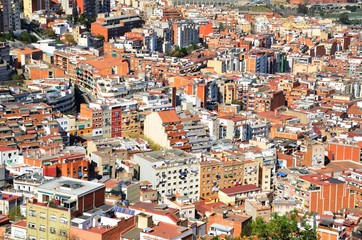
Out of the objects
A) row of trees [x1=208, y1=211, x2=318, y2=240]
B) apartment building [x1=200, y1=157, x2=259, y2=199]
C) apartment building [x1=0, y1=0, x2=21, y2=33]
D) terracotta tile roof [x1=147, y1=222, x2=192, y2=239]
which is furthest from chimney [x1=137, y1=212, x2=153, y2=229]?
apartment building [x1=0, y1=0, x2=21, y2=33]

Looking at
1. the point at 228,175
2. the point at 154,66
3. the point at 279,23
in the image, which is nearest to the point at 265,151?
the point at 228,175

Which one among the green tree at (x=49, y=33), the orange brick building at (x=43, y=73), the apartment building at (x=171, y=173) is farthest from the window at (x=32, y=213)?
the green tree at (x=49, y=33)

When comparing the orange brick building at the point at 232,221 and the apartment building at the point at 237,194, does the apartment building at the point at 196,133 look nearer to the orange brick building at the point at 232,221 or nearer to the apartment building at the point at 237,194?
the apartment building at the point at 237,194

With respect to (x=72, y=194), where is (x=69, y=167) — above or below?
below

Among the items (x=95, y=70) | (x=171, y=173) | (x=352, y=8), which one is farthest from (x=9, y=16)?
(x=352, y=8)

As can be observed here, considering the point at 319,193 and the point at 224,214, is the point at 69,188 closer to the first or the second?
the point at 224,214

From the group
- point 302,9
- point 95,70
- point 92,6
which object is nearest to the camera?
A: point 95,70

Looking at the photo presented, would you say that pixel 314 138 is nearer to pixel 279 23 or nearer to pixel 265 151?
pixel 265 151
